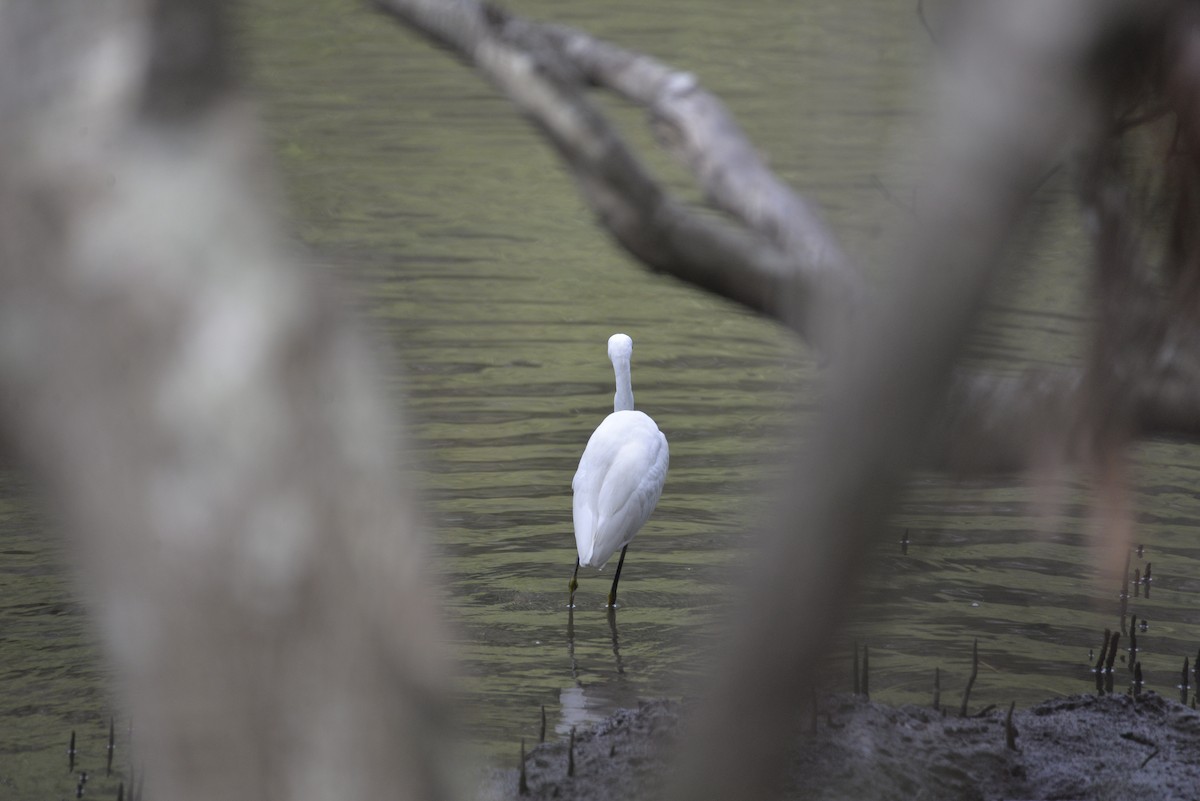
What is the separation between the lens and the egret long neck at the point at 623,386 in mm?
7383

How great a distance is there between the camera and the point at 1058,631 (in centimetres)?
634

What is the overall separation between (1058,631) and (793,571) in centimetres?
603

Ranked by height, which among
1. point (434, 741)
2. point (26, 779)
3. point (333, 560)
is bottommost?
point (26, 779)

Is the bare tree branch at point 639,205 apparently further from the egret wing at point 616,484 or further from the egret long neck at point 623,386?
the egret long neck at point 623,386

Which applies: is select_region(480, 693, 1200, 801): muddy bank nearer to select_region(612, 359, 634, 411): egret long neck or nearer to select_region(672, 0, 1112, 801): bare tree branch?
select_region(612, 359, 634, 411): egret long neck

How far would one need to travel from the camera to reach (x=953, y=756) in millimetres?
4543

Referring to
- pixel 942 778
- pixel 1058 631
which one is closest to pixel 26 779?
pixel 942 778

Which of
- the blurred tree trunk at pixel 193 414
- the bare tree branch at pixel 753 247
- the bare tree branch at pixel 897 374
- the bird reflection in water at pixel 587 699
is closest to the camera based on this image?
the bare tree branch at pixel 897 374

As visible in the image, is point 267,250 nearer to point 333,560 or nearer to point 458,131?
point 333,560

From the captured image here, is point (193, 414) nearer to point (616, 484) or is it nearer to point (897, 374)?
point (897, 374)

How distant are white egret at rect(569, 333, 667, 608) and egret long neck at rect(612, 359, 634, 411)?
1.18 ft

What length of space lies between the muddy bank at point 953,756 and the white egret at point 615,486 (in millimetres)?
1310

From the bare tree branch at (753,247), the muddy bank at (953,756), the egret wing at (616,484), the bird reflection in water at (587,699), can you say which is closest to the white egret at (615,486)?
the egret wing at (616,484)

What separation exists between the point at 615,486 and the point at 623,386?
1.02 meters
